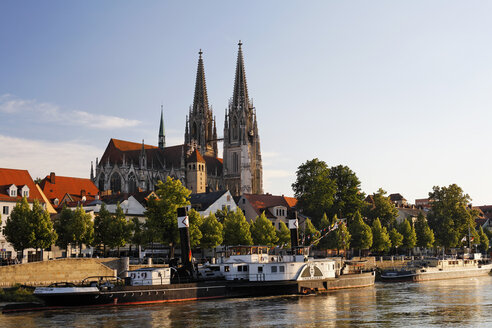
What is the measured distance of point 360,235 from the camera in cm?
8856

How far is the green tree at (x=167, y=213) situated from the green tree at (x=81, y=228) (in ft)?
20.5

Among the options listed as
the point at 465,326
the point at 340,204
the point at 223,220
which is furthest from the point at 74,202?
the point at 465,326

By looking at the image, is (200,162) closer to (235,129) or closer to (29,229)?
(235,129)

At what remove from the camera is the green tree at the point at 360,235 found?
290 feet

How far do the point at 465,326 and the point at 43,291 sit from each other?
28.8 metres

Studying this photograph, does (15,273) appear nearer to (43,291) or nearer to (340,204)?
(43,291)

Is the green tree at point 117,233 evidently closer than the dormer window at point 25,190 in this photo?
Yes

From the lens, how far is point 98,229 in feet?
221

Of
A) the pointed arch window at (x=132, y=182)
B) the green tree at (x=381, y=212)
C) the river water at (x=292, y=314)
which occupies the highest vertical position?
the pointed arch window at (x=132, y=182)

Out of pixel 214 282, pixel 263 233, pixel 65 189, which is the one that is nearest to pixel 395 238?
pixel 263 233

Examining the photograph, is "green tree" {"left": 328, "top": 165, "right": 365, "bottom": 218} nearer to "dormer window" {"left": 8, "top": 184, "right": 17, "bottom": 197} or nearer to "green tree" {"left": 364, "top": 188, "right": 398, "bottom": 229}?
"green tree" {"left": 364, "top": 188, "right": 398, "bottom": 229}

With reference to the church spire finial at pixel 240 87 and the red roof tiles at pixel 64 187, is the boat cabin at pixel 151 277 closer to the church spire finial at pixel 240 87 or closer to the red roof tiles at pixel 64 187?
the red roof tiles at pixel 64 187

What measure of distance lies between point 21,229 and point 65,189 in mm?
42677

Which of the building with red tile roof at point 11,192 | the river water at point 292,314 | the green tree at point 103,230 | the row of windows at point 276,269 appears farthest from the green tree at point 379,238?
the building with red tile roof at point 11,192
